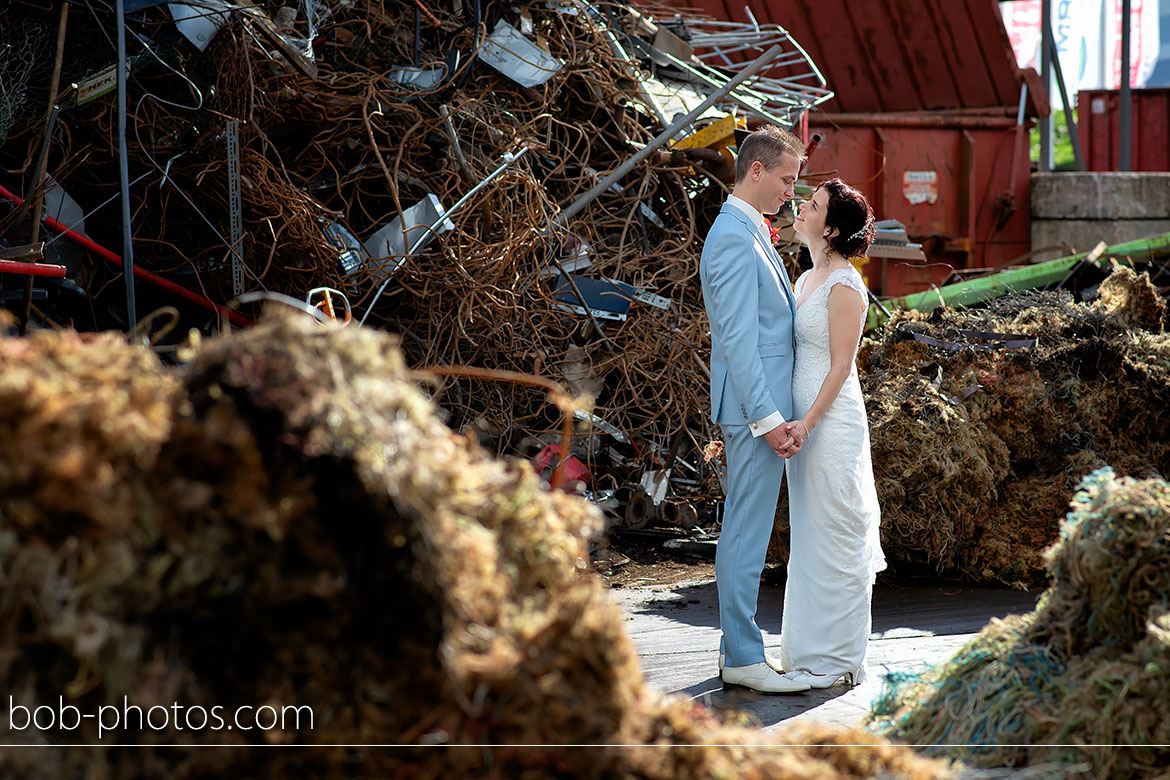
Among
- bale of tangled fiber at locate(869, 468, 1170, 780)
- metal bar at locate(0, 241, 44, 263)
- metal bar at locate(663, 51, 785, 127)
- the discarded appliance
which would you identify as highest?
metal bar at locate(663, 51, 785, 127)

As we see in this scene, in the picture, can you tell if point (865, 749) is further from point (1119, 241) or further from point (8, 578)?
point (1119, 241)

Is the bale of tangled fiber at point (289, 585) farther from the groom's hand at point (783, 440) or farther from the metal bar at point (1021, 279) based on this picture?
the metal bar at point (1021, 279)

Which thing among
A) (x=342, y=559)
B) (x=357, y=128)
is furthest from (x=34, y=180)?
(x=342, y=559)

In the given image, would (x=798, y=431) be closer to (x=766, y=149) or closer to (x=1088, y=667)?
(x=766, y=149)

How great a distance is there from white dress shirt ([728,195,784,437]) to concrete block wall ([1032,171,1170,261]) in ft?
23.4

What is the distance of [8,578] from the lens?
1.34 metres

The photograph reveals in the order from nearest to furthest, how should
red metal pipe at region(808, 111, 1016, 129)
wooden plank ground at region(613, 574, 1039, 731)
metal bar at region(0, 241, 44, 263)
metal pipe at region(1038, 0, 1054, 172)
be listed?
1. wooden plank ground at region(613, 574, 1039, 731)
2. metal bar at region(0, 241, 44, 263)
3. red metal pipe at region(808, 111, 1016, 129)
4. metal pipe at region(1038, 0, 1054, 172)

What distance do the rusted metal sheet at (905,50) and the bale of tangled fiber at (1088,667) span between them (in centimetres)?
869

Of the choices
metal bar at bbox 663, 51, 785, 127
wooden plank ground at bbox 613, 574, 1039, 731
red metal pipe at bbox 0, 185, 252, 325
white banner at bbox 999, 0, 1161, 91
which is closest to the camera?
wooden plank ground at bbox 613, 574, 1039, 731

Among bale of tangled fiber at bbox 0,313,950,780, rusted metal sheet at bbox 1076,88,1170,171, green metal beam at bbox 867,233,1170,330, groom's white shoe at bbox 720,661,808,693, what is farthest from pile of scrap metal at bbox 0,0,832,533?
rusted metal sheet at bbox 1076,88,1170,171

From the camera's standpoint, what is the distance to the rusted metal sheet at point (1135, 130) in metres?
11.8

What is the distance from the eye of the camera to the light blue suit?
357 cm

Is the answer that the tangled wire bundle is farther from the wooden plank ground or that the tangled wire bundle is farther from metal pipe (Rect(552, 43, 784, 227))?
the wooden plank ground

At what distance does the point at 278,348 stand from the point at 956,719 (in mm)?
1746
